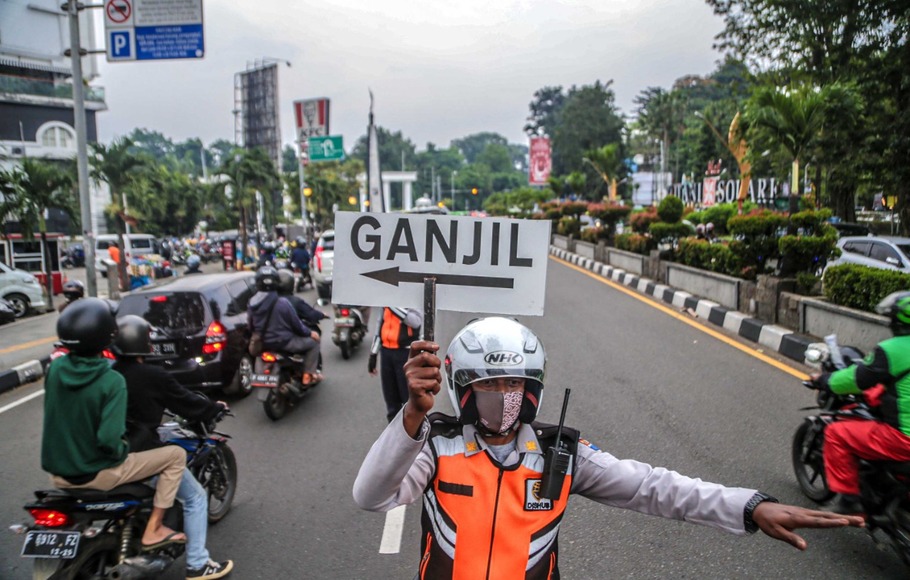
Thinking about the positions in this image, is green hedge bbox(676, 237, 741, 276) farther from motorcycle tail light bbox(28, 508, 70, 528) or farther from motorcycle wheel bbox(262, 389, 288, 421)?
motorcycle tail light bbox(28, 508, 70, 528)

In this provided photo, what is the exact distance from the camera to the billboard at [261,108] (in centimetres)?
8306

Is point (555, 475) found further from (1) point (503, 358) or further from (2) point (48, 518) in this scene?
(2) point (48, 518)

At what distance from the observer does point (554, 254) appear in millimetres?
31078

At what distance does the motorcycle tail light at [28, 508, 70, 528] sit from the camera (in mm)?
3043

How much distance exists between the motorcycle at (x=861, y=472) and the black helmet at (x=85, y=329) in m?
4.07

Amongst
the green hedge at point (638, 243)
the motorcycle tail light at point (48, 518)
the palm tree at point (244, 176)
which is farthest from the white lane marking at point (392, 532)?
the palm tree at point (244, 176)

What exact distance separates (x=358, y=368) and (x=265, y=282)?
2.63 metres

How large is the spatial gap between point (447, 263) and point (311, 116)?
120ft

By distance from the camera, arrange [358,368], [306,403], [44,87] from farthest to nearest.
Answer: [44,87], [358,368], [306,403]

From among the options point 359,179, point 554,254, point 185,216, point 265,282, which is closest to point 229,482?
point 265,282

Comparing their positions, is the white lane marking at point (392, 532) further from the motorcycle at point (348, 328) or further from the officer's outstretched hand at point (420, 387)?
the motorcycle at point (348, 328)

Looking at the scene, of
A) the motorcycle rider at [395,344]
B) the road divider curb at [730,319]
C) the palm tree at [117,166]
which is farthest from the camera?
the palm tree at [117,166]

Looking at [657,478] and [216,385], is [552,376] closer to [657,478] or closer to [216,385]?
[216,385]

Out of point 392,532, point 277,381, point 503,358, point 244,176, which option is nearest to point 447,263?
point 503,358
